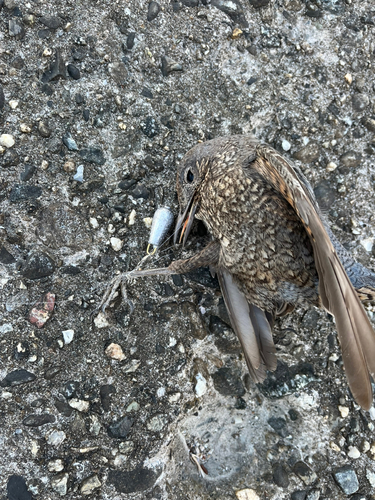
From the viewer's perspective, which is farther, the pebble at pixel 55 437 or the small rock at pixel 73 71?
the small rock at pixel 73 71

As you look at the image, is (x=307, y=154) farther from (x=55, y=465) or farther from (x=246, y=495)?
(x=55, y=465)

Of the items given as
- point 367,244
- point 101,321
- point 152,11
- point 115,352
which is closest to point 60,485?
point 115,352

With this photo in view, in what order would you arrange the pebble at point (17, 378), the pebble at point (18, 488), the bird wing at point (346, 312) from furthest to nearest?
the pebble at point (17, 378) < the pebble at point (18, 488) < the bird wing at point (346, 312)

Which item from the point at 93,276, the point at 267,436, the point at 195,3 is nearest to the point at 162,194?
the point at 93,276

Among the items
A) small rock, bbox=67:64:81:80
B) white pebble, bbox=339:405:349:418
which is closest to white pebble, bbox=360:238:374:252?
white pebble, bbox=339:405:349:418

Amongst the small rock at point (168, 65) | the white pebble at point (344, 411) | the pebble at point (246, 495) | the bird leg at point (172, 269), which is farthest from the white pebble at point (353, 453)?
the small rock at point (168, 65)

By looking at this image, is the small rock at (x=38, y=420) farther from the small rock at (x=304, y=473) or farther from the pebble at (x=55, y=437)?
the small rock at (x=304, y=473)

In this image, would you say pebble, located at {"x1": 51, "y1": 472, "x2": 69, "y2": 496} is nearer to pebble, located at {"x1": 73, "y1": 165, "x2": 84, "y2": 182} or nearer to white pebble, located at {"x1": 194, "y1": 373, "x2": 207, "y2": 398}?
A: white pebble, located at {"x1": 194, "y1": 373, "x2": 207, "y2": 398}
